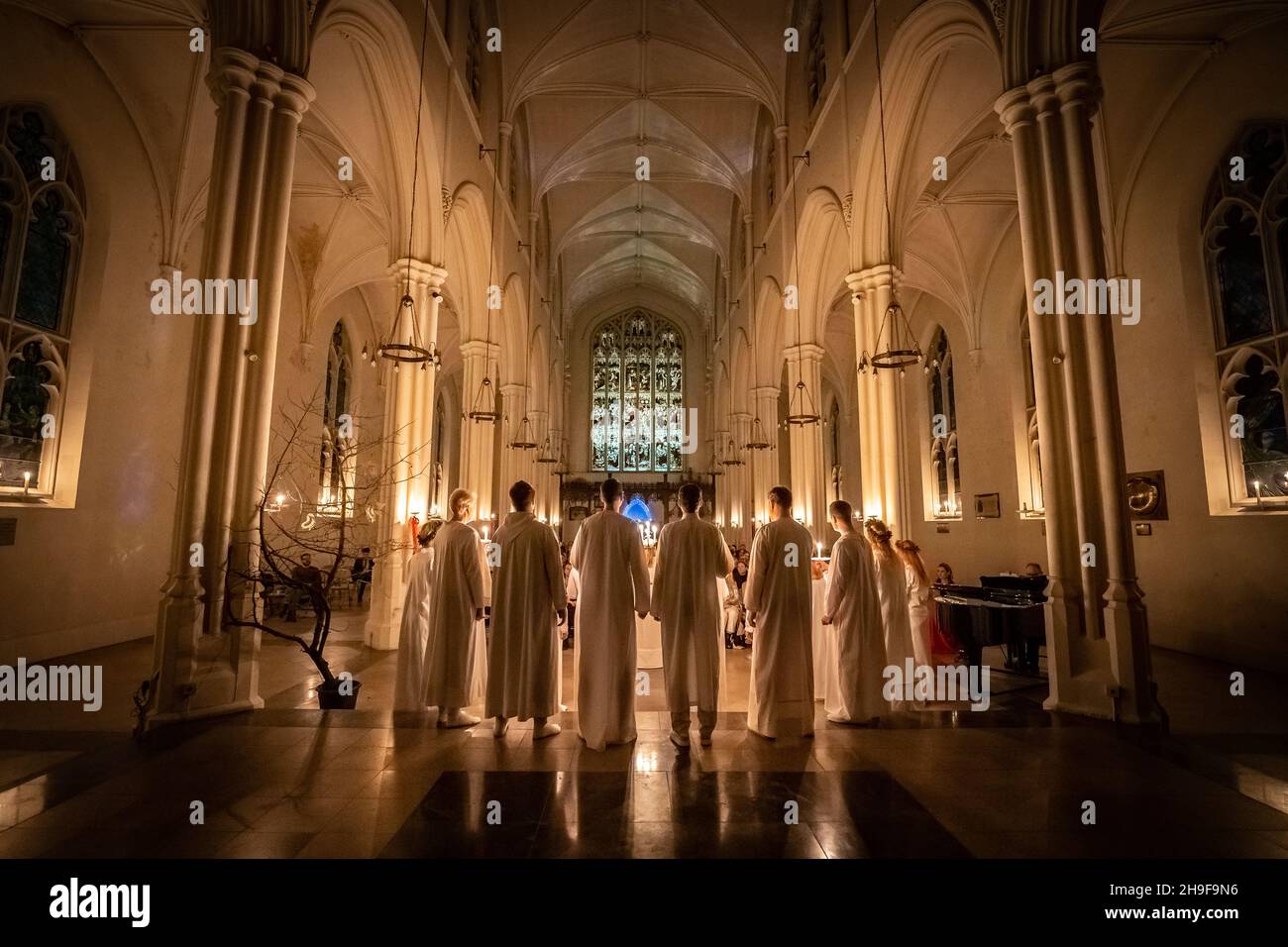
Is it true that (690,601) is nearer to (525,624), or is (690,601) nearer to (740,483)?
(525,624)

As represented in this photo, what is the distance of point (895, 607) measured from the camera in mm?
5004

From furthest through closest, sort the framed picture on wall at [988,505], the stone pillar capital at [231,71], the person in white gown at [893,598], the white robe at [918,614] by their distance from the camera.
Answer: the framed picture on wall at [988,505] → the white robe at [918,614] → the person in white gown at [893,598] → the stone pillar capital at [231,71]

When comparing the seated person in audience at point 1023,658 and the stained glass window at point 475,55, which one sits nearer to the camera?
the seated person in audience at point 1023,658

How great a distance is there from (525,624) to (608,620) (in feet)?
1.82

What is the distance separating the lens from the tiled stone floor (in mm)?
2316

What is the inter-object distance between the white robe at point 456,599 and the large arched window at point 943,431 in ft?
38.0

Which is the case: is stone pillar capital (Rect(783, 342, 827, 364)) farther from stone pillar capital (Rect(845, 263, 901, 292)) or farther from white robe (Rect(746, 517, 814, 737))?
white robe (Rect(746, 517, 814, 737))

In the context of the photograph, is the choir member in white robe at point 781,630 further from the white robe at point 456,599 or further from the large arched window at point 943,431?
the large arched window at point 943,431

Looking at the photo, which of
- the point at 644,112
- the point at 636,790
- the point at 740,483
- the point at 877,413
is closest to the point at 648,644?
the point at 636,790

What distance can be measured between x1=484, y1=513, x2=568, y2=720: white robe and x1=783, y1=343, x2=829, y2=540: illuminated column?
753 centimetres

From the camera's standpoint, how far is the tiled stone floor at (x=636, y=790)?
232cm

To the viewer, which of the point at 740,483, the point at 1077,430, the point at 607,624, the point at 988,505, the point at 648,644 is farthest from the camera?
the point at 740,483

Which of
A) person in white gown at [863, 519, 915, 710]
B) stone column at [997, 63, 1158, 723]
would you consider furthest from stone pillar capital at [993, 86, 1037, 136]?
person in white gown at [863, 519, 915, 710]

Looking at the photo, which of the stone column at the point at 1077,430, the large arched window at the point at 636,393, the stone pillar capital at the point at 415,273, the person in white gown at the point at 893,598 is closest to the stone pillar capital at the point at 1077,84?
the stone column at the point at 1077,430
